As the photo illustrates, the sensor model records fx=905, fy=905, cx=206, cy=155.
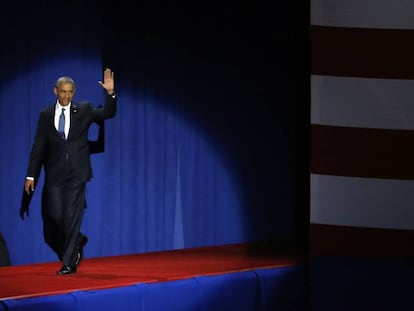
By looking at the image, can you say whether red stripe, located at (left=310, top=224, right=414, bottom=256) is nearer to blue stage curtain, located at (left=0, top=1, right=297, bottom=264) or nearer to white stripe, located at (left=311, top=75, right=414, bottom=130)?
white stripe, located at (left=311, top=75, right=414, bottom=130)

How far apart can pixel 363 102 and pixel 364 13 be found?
0.39 metres

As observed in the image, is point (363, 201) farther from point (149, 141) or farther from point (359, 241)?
point (149, 141)

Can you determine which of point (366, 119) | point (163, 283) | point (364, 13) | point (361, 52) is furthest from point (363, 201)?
point (163, 283)

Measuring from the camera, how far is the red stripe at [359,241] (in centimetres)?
401

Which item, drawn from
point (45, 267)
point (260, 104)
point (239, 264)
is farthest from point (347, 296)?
point (260, 104)

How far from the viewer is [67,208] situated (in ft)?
17.2

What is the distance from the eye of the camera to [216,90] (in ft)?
23.4

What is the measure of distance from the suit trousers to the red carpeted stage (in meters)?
0.19

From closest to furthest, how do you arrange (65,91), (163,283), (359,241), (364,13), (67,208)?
(364,13) < (359,241) < (163,283) < (67,208) < (65,91)

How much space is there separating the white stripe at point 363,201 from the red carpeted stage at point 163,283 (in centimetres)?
119

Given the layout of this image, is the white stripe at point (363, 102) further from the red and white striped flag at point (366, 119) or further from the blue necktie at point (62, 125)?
the blue necktie at point (62, 125)

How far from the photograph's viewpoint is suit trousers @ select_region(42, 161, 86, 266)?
16.9 ft

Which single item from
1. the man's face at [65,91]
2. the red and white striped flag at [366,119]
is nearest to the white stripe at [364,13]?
the red and white striped flag at [366,119]

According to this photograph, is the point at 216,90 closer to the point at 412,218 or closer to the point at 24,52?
the point at 24,52
